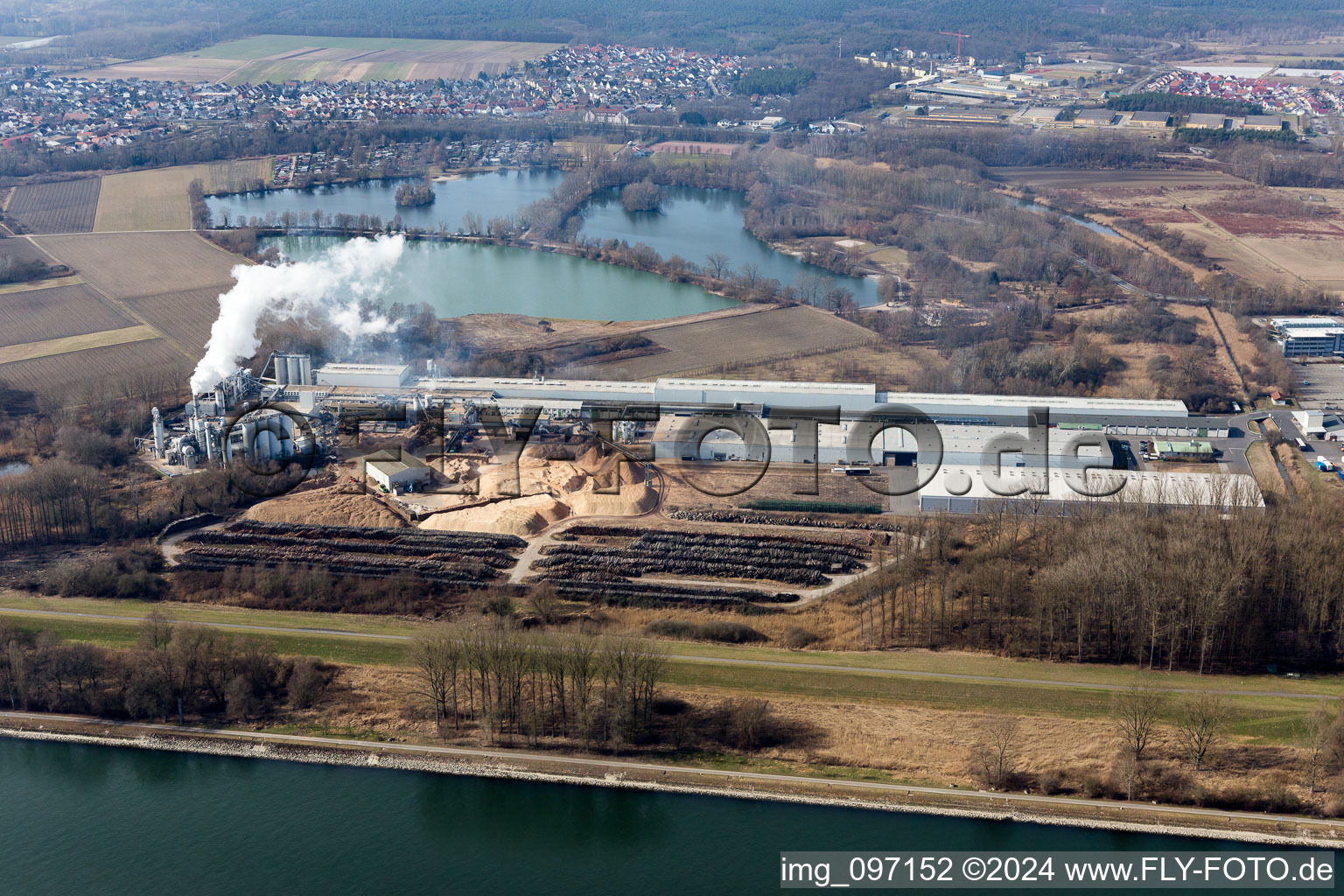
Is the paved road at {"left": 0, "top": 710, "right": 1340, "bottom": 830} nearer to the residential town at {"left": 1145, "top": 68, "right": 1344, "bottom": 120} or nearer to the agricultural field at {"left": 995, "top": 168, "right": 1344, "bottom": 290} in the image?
the agricultural field at {"left": 995, "top": 168, "right": 1344, "bottom": 290}

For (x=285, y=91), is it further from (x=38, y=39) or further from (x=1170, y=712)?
(x=1170, y=712)

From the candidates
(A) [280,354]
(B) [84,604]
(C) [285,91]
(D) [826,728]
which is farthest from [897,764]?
(C) [285,91]

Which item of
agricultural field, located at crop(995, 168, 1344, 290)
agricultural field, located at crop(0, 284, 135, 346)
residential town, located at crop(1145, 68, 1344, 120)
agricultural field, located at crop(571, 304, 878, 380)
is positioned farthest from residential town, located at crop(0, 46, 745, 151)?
agricultural field, located at crop(571, 304, 878, 380)

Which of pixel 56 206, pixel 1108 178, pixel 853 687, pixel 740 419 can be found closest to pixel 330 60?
pixel 56 206

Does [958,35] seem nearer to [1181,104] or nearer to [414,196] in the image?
[1181,104]

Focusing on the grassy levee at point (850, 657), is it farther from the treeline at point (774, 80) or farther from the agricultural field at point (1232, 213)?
the treeline at point (774, 80)

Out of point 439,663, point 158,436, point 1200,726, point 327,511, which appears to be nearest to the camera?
point 1200,726
